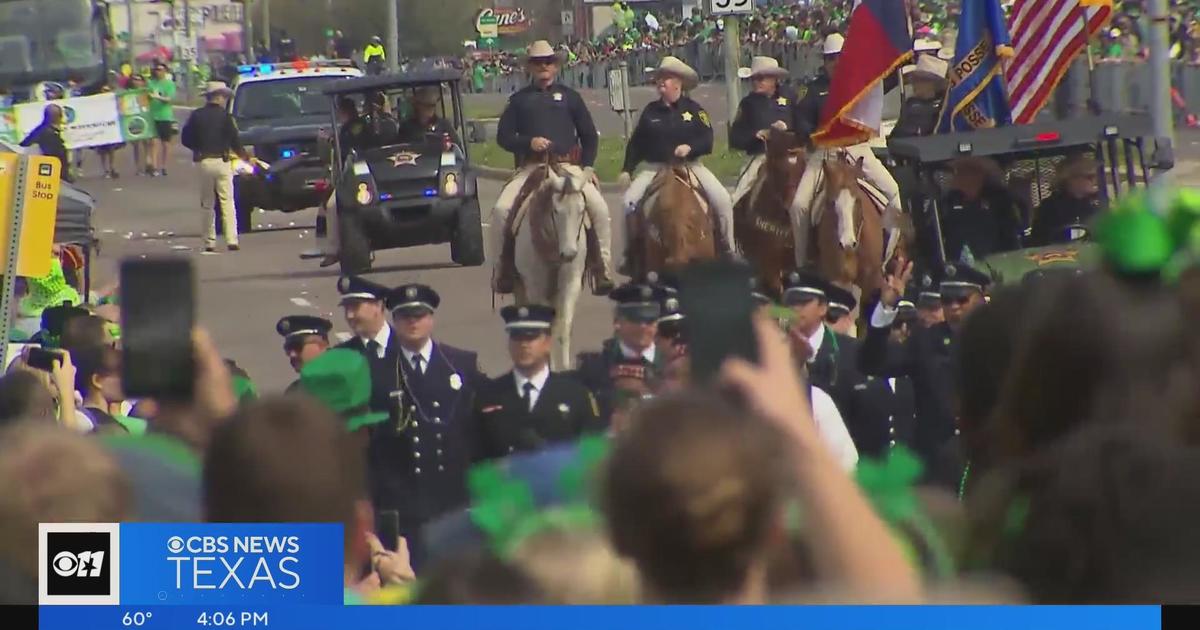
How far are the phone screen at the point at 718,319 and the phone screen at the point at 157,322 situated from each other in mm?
1194

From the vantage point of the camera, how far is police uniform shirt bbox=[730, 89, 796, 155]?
15.9 m

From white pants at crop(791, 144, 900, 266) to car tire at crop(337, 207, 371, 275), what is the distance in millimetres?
7302

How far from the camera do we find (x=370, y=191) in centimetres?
2122

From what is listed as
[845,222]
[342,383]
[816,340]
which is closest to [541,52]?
[845,222]

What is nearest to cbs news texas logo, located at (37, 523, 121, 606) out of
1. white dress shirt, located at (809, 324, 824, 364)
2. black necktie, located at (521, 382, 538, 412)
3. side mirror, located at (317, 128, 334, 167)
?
black necktie, located at (521, 382, 538, 412)

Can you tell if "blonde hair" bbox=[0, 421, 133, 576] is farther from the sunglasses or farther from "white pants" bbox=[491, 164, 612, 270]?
"white pants" bbox=[491, 164, 612, 270]

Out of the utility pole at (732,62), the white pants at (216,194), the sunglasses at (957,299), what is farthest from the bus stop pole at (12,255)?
the utility pole at (732,62)

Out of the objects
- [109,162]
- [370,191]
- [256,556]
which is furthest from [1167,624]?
[109,162]

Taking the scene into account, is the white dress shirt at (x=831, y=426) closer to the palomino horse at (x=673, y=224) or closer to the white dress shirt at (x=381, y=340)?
the white dress shirt at (x=381, y=340)

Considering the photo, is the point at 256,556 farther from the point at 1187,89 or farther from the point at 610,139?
the point at 610,139

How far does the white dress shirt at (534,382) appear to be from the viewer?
26.2 feet

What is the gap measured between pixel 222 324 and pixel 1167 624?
15.9m

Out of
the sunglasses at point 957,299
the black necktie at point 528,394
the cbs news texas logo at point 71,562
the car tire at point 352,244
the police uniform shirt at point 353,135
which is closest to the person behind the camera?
the cbs news texas logo at point 71,562

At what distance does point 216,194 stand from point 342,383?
1893cm
